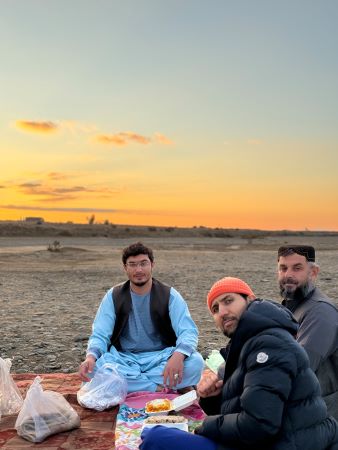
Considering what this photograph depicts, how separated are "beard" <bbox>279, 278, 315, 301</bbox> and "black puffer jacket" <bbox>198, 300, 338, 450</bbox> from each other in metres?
1.27

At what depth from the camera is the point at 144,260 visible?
5570 millimetres

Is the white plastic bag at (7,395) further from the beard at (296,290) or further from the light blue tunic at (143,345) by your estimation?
the beard at (296,290)

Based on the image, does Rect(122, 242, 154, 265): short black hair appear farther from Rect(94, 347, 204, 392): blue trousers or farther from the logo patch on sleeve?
the logo patch on sleeve

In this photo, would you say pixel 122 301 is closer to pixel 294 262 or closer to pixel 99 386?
pixel 99 386

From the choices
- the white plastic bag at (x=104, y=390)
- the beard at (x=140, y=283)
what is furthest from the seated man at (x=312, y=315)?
the white plastic bag at (x=104, y=390)

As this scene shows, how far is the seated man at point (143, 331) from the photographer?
18.1 ft

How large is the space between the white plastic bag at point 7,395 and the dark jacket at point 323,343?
8.64 feet

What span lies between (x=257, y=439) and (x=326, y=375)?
117cm

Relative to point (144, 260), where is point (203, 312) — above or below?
below

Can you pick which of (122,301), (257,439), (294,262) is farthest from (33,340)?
(257,439)

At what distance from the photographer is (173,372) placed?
17.3 feet

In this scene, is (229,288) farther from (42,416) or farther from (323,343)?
(42,416)

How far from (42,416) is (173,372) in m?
1.26

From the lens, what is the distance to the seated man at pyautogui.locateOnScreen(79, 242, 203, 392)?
5.52m
